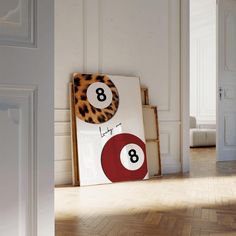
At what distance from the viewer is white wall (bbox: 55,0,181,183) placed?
3998 mm

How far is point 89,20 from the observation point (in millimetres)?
4148

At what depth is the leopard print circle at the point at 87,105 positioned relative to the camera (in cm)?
398

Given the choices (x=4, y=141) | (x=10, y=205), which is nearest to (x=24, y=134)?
(x=4, y=141)

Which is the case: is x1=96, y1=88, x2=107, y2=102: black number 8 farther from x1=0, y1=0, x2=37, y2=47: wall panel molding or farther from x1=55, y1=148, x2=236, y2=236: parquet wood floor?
x1=0, y1=0, x2=37, y2=47: wall panel molding

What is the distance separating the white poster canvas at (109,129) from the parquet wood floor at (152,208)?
20cm

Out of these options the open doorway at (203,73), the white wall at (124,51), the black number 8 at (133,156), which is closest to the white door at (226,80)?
the white wall at (124,51)

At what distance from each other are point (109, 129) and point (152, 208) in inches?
56.0

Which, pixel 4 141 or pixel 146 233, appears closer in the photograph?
pixel 4 141

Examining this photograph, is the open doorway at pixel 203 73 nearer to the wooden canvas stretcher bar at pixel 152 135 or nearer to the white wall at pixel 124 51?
the white wall at pixel 124 51

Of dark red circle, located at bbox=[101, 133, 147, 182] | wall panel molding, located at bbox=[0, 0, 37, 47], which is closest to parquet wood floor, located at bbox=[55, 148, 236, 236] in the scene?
dark red circle, located at bbox=[101, 133, 147, 182]

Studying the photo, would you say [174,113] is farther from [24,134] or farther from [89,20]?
[24,134]

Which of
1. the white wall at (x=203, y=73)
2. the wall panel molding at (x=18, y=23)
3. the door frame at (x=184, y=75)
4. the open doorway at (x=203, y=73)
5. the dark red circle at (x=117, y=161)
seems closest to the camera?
A: the wall panel molding at (x=18, y=23)

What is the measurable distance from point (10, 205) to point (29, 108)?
0.37 meters

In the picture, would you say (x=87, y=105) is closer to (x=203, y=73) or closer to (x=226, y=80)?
(x=226, y=80)
